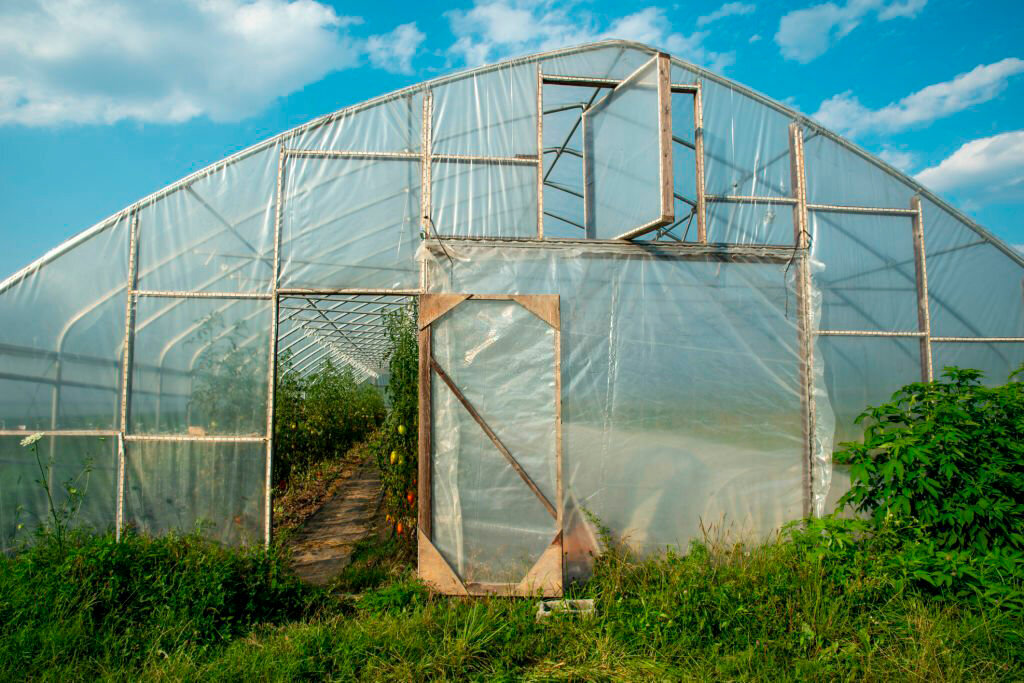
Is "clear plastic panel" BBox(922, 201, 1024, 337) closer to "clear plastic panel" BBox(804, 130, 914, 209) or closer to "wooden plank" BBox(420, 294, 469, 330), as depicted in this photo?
"clear plastic panel" BBox(804, 130, 914, 209)

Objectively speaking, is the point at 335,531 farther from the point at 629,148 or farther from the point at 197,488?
the point at 629,148

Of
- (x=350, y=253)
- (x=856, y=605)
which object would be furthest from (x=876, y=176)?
(x=350, y=253)

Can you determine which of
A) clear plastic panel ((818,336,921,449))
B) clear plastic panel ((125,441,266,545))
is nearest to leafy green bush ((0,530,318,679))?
clear plastic panel ((125,441,266,545))

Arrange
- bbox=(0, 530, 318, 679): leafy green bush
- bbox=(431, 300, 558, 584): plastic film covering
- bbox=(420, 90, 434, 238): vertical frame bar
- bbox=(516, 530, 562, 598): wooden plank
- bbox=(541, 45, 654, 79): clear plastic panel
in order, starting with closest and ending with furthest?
bbox=(0, 530, 318, 679): leafy green bush, bbox=(516, 530, 562, 598): wooden plank, bbox=(431, 300, 558, 584): plastic film covering, bbox=(420, 90, 434, 238): vertical frame bar, bbox=(541, 45, 654, 79): clear plastic panel

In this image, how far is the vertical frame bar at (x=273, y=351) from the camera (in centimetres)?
495

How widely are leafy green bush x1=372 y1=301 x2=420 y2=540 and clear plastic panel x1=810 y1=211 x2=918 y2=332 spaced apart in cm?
384

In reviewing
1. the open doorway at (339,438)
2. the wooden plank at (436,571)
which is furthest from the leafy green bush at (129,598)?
the wooden plank at (436,571)

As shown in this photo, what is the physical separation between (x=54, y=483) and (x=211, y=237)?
2357 millimetres

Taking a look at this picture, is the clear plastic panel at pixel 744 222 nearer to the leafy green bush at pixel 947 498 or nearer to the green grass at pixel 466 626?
the leafy green bush at pixel 947 498

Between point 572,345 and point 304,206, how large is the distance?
106 inches

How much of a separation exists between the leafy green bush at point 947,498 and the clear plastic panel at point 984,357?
974 millimetres

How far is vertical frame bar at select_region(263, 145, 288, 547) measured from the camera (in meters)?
4.95

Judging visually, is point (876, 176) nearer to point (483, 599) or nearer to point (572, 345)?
point (572, 345)

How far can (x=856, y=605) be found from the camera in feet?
13.1
